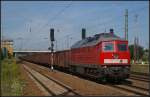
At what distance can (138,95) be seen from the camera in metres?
18.0

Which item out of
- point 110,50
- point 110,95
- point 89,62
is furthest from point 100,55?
point 110,95

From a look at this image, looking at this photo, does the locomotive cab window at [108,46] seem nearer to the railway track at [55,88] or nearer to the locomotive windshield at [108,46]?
the locomotive windshield at [108,46]

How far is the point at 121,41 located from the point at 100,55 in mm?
1795

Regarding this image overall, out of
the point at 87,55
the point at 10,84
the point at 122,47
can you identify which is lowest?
the point at 10,84

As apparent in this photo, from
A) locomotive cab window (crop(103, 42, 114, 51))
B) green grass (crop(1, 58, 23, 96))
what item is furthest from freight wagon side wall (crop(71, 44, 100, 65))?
green grass (crop(1, 58, 23, 96))

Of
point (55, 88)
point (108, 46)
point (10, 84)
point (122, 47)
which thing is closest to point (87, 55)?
point (108, 46)

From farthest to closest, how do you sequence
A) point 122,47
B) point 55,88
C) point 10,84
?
point 122,47 < point 10,84 < point 55,88

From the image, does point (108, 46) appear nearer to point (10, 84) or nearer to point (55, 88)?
point (55, 88)

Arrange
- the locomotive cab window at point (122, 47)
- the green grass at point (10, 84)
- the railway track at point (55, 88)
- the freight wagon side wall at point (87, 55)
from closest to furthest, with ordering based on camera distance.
Answer: the green grass at point (10, 84)
the railway track at point (55, 88)
the locomotive cab window at point (122, 47)
the freight wagon side wall at point (87, 55)

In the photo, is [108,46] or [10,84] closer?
[10,84]

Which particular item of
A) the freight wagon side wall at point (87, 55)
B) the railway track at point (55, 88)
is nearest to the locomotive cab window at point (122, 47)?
the freight wagon side wall at point (87, 55)

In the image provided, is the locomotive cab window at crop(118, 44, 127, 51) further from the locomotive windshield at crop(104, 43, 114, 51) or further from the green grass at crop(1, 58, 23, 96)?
the green grass at crop(1, 58, 23, 96)

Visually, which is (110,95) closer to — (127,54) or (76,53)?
(127,54)

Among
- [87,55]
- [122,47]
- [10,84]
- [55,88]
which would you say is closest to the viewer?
[55,88]
